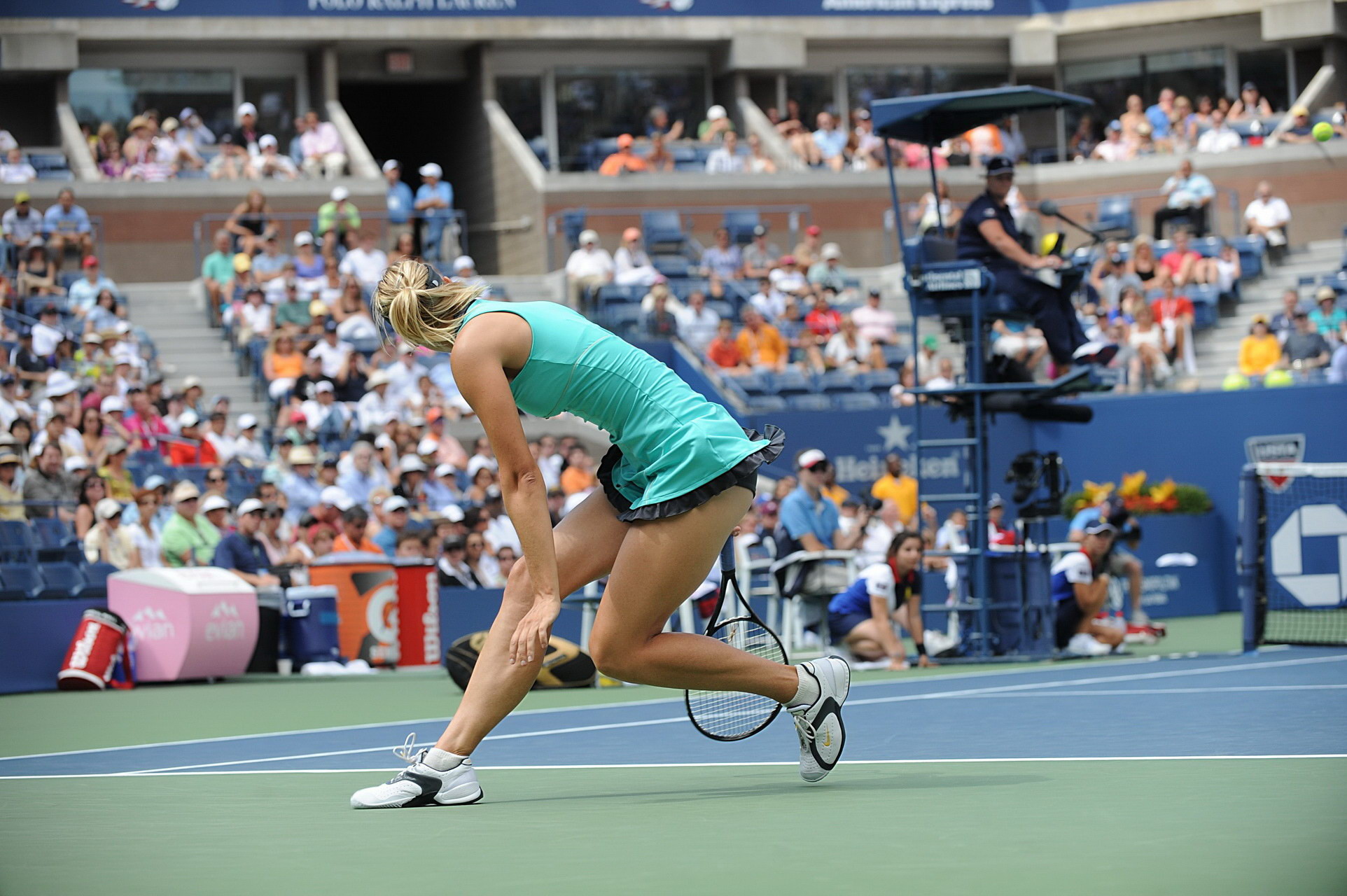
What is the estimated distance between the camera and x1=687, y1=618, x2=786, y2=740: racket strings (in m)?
6.38

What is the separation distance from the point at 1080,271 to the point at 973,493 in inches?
69.6

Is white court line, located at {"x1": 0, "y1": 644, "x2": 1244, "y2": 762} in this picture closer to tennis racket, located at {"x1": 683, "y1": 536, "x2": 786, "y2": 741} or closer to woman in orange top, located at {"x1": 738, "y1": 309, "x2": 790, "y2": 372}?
tennis racket, located at {"x1": 683, "y1": 536, "x2": 786, "y2": 741}

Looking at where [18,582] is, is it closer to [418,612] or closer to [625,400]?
[418,612]

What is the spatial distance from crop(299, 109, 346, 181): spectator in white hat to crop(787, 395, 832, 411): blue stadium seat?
28.9ft

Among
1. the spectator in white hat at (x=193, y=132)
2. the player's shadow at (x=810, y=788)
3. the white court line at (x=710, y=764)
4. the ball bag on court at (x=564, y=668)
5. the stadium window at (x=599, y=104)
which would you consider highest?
the stadium window at (x=599, y=104)

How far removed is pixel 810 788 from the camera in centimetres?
575

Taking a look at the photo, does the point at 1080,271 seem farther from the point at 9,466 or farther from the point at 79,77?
the point at 79,77

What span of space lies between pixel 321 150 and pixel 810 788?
70.6 feet

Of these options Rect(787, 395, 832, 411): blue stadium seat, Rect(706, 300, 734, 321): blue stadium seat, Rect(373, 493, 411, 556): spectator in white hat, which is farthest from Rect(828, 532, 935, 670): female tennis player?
Rect(706, 300, 734, 321): blue stadium seat

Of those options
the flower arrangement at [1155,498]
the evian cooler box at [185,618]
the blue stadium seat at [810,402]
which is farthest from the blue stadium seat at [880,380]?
the evian cooler box at [185,618]

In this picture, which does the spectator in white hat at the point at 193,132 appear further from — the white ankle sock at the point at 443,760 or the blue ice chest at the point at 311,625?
the white ankle sock at the point at 443,760

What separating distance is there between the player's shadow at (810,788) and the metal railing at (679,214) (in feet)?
66.0

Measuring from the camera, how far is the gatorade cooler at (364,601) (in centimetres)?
1365

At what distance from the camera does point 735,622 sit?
628 centimetres
